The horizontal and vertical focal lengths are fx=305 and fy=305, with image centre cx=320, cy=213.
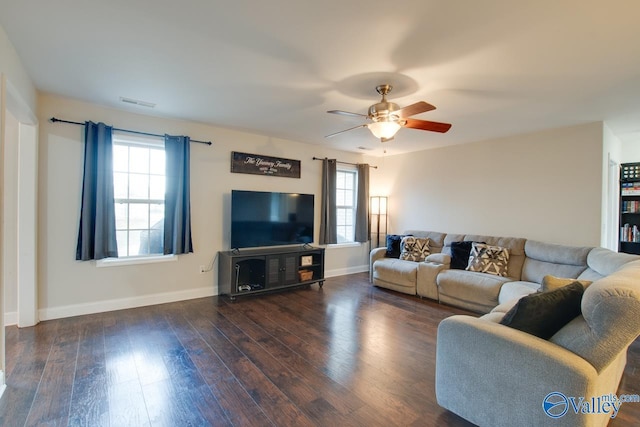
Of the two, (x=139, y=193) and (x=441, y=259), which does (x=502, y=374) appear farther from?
(x=139, y=193)

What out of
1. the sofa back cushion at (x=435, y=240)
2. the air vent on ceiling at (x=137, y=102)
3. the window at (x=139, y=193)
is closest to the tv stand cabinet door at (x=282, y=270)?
the window at (x=139, y=193)

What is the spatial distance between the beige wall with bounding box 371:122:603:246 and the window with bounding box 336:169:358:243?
0.83m

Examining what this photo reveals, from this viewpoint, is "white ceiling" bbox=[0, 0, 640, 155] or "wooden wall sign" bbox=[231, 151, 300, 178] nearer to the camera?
"white ceiling" bbox=[0, 0, 640, 155]

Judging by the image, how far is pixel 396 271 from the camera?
4668mm

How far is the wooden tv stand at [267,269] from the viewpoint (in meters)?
4.22

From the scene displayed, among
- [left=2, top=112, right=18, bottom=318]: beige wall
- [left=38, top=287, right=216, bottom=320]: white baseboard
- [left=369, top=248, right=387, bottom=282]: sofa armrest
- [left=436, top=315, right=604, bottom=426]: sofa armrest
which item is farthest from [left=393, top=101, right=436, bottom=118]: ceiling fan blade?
[left=2, top=112, right=18, bottom=318]: beige wall

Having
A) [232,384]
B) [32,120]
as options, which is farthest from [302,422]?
[32,120]

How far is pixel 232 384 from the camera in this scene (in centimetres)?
223

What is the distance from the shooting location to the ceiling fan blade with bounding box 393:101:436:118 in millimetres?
2482

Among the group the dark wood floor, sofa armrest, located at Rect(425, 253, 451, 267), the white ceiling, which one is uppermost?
the white ceiling

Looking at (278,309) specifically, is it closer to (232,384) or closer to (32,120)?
(232,384)

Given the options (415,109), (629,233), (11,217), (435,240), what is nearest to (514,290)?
(435,240)

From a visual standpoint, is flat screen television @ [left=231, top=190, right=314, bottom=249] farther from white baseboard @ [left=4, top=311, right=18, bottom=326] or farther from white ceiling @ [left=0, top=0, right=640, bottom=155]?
white baseboard @ [left=4, top=311, right=18, bottom=326]

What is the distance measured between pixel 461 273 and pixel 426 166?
2.31 meters
